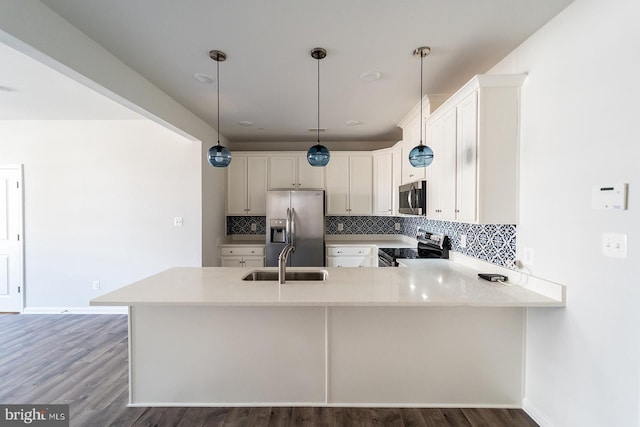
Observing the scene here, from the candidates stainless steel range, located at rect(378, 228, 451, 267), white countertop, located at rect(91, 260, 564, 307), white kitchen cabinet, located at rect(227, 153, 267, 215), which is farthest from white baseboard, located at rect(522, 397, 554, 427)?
white kitchen cabinet, located at rect(227, 153, 267, 215)

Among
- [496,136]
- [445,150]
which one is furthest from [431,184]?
[496,136]

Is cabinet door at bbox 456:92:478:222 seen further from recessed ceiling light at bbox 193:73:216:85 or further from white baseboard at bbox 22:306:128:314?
white baseboard at bbox 22:306:128:314

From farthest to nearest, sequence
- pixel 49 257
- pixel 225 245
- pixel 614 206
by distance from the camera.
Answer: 1. pixel 225 245
2. pixel 49 257
3. pixel 614 206

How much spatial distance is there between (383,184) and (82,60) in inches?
144

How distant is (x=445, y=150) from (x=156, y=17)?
91.9 inches

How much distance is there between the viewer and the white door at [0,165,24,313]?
3.86m

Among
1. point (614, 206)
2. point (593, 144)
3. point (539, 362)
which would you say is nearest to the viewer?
point (614, 206)

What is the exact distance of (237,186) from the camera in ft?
15.1

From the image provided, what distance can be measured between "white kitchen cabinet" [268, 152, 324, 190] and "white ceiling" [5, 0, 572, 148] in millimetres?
1505

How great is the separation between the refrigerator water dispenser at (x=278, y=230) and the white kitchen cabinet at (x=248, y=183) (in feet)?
1.49

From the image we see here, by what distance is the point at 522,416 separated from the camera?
1918mm

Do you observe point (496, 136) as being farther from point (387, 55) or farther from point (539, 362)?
point (539, 362)

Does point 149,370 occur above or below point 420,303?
below

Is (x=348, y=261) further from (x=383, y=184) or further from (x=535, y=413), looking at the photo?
(x=535, y=413)
